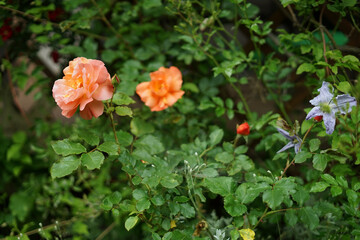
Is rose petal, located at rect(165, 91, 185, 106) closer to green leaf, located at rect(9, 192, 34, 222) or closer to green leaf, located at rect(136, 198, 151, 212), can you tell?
green leaf, located at rect(136, 198, 151, 212)

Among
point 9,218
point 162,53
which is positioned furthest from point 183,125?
point 9,218

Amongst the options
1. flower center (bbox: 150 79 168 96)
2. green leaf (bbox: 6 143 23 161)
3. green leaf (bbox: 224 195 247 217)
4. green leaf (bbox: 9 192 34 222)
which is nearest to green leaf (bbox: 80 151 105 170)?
green leaf (bbox: 224 195 247 217)

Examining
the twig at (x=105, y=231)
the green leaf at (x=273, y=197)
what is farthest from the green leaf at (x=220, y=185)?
the twig at (x=105, y=231)

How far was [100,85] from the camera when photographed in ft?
2.99

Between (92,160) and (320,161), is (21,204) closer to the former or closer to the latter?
(92,160)

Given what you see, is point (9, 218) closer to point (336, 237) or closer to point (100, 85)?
point (100, 85)

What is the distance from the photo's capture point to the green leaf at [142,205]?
0.89m

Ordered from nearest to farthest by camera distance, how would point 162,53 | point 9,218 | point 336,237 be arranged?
point 336,237 < point 9,218 < point 162,53

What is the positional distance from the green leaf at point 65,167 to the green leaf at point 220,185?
0.34 m

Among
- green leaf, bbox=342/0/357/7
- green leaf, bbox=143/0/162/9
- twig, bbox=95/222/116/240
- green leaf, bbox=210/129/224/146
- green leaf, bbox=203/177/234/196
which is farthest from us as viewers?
green leaf, bbox=143/0/162/9

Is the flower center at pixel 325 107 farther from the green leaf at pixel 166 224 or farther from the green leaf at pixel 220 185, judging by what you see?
the green leaf at pixel 166 224

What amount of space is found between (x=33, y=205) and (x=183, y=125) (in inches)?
34.7

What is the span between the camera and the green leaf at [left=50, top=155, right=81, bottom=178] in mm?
863

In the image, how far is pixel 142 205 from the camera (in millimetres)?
902
